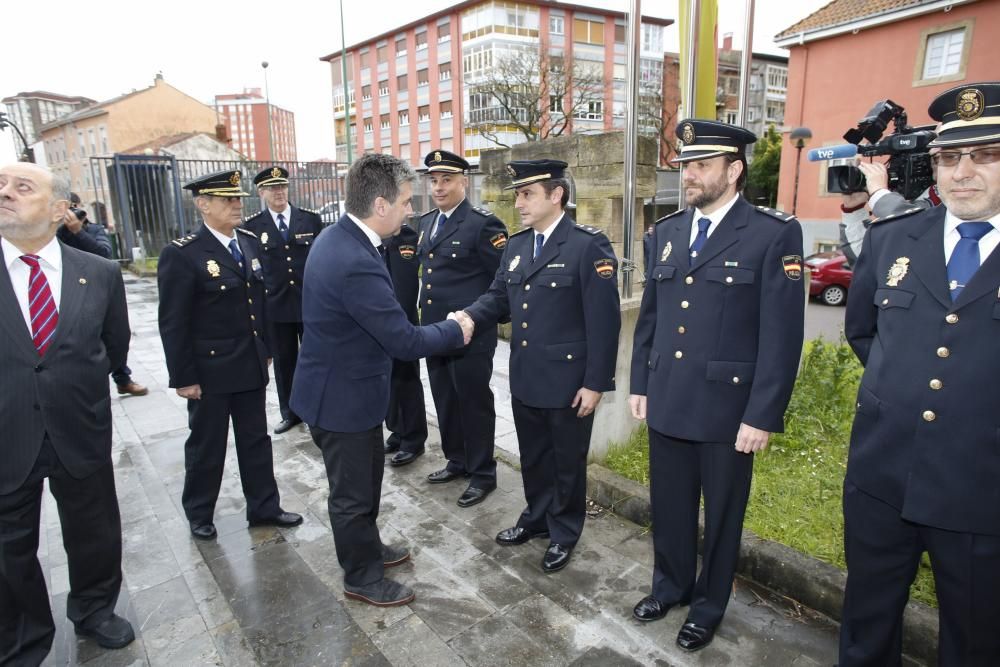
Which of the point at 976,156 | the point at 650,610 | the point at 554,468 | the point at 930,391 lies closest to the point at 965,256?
the point at 976,156

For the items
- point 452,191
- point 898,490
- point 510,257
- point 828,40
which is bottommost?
point 898,490

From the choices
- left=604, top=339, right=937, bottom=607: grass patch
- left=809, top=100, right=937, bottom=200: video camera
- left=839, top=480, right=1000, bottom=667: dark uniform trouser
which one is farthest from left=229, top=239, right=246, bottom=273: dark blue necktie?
left=839, top=480, right=1000, bottom=667: dark uniform trouser

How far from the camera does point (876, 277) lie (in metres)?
2.20

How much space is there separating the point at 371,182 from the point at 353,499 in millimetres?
1550

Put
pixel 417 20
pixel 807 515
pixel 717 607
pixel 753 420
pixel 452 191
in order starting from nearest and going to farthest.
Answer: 1. pixel 753 420
2. pixel 717 607
3. pixel 807 515
4. pixel 452 191
5. pixel 417 20

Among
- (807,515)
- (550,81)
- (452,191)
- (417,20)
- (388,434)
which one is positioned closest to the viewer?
(807,515)

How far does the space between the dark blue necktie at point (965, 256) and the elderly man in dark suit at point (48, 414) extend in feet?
11.0

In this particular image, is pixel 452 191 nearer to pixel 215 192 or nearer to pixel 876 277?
pixel 215 192

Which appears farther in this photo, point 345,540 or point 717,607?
point 345,540

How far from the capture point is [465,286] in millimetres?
4234

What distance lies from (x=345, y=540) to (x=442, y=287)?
190 cm

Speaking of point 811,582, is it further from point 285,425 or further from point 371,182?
point 285,425

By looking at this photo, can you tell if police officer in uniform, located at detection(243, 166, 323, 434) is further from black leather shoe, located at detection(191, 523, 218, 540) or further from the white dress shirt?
the white dress shirt

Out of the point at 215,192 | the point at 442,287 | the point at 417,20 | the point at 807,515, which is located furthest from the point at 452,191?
the point at 417,20
